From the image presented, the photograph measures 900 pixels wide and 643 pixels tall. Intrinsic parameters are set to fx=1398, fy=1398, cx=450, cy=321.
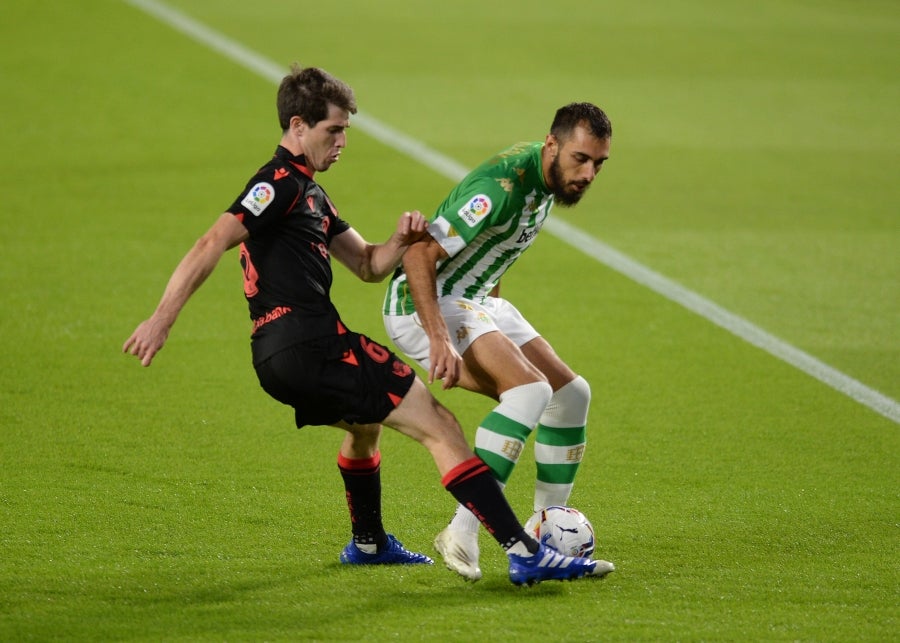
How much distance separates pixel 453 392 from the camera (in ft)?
28.5

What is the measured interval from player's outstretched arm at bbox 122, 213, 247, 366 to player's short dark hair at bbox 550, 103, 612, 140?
56.0 inches

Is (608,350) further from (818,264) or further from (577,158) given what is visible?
(577,158)

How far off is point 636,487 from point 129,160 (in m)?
9.47

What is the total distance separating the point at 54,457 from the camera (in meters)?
7.07

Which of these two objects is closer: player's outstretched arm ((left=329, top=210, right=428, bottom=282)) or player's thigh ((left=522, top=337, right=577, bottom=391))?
player's outstretched arm ((left=329, top=210, right=428, bottom=282))

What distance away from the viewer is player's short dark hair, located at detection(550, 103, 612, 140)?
18.5 feet

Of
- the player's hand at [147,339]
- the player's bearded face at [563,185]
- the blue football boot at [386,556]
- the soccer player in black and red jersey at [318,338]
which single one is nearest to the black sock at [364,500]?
the blue football boot at [386,556]

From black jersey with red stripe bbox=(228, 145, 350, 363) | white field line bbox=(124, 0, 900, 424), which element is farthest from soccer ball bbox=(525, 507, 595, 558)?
white field line bbox=(124, 0, 900, 424)

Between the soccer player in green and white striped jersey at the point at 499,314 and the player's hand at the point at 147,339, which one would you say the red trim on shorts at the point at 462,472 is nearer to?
the soccer player in green and white striped jersey at the point at 499,314

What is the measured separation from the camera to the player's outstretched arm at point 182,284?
189 inches

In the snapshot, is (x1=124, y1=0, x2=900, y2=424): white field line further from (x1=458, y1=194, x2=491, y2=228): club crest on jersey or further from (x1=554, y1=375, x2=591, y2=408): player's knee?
(x1=458, y1=194, x2=491, y2=228): club crest on jersey

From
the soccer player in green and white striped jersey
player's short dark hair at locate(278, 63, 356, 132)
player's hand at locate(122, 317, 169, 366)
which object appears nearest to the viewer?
player's hand at locate(122, 317, 169, 366)

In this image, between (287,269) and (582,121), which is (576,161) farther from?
(287,269)

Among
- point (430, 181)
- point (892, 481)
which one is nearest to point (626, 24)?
point (430, 181)
